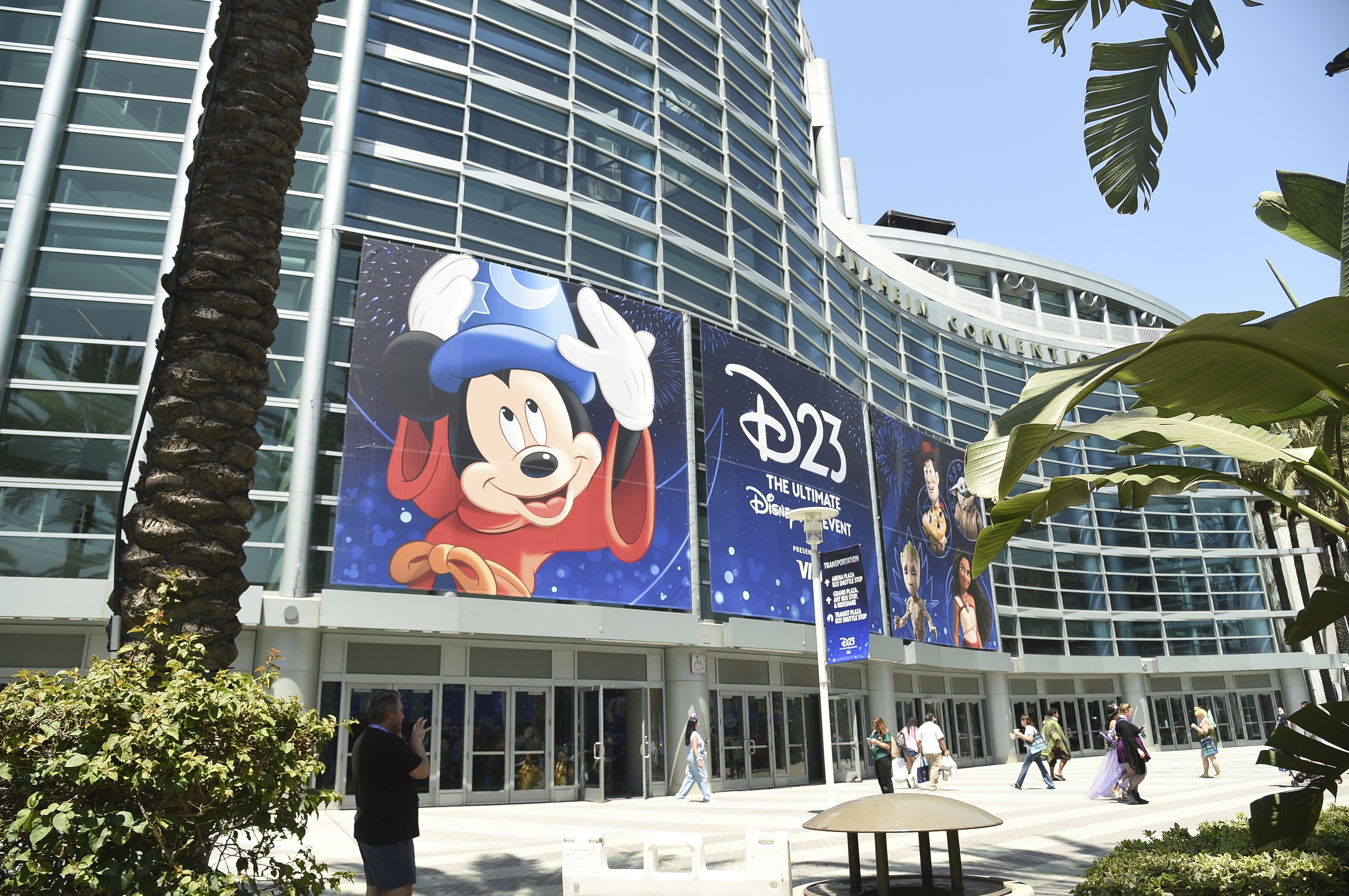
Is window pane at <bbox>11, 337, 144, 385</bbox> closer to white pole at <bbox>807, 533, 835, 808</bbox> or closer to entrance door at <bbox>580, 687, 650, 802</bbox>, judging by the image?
entrance door at <bbox>580, 687, 650, 802</bbox>

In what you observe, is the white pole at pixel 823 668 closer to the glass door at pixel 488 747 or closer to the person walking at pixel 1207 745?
the glass door at pixel 488 747

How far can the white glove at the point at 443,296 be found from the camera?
65.9 feet

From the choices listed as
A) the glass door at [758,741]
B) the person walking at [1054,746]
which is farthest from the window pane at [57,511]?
the person walking at [1054,746]

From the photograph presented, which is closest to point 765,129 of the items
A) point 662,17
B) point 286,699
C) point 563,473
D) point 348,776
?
point 662,17

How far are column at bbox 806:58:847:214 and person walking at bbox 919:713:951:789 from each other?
32848mm

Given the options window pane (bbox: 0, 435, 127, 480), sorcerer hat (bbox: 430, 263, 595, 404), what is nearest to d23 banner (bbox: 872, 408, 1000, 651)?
sorcerer hat (bbox: 430, 263, 595, 404)

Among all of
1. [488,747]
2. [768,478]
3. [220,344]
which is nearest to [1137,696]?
[768,478]

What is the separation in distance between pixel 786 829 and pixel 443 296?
13535 millimetres

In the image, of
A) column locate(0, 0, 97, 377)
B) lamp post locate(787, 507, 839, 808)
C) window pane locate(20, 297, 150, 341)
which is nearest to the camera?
lamp post locate(787, 507, 839, 808)

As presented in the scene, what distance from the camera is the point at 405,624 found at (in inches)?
714

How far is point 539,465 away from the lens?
20.5m

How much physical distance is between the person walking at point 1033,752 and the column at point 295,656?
603 inches

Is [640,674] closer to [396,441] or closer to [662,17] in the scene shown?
[396,441]

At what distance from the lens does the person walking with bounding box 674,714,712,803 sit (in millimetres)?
19188
